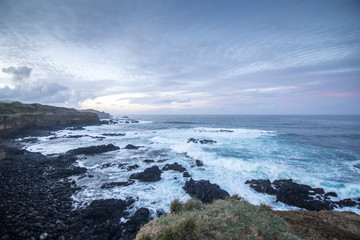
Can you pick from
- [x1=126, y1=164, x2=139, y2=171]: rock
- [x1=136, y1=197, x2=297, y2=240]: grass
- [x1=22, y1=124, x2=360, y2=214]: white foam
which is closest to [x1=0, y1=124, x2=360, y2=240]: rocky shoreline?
[x1=22, y1=124, x2=360, y2=214]: white foam

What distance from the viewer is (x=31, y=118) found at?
36312 mm

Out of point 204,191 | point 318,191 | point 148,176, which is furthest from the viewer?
point 148,176

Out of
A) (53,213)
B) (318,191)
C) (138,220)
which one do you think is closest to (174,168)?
(138,220)

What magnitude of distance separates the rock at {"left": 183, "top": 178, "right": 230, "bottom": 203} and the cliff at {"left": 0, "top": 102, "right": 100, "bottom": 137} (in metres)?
36.8

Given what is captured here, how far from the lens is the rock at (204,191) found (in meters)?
10.4

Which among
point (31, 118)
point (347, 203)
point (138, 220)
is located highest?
point (31, 118)

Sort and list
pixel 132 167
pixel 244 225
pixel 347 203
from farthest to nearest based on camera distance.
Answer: pixel 132 167 < pixel 347 203 < pixel 244 225

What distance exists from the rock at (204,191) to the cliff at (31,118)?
36.8m

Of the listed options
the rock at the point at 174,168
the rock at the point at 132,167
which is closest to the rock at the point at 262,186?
the rock at the point at 174,168

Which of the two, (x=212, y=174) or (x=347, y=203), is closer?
(x=347, y=203)

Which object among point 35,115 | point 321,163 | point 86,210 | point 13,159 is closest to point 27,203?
point 86,210

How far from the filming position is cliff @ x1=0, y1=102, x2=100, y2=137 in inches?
1143

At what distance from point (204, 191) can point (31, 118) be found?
45546mm

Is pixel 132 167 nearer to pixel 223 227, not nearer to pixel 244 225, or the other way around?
pixel 223 227
